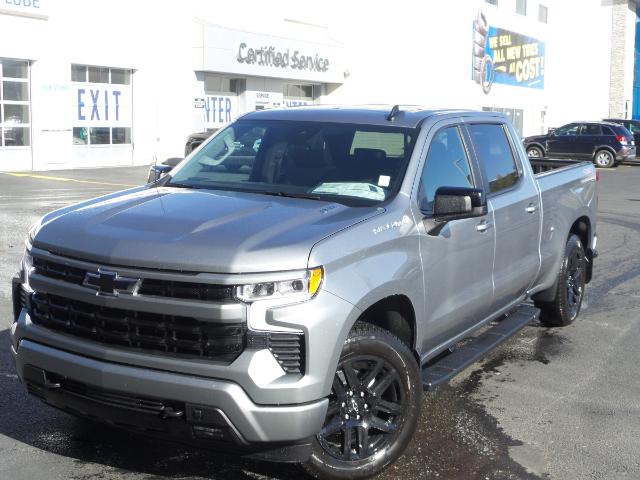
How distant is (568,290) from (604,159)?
949 inches

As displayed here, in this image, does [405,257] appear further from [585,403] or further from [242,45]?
[242,45]

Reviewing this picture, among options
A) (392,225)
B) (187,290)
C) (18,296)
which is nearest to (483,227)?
(392,225)

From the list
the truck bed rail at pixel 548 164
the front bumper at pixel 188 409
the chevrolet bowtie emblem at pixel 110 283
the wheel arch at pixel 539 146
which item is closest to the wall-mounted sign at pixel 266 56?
the wheel arch at pixel 539 146

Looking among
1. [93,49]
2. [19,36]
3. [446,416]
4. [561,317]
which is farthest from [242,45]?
[446,416]

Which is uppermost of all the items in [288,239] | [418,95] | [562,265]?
[418,95]

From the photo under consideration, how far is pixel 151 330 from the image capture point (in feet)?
12.7

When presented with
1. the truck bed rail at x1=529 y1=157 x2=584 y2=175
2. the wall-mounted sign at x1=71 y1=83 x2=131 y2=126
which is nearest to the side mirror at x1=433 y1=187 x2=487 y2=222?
the truck bed rail at x1=529 y1=157 x2=584 y2=175

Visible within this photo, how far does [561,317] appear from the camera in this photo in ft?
24.7

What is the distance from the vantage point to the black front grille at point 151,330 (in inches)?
148

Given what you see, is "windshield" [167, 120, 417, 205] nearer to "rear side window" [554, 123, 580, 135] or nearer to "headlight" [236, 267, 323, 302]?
"headlight" [236, 267, 323, 302]

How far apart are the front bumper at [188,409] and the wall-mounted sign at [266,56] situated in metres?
26.0

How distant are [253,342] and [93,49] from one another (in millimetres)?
23821

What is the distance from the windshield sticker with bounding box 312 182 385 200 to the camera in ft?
15.9

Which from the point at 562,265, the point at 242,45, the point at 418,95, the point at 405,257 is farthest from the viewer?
the point at 418,95
